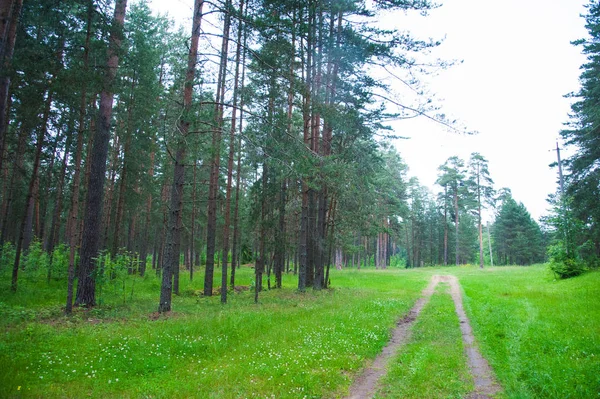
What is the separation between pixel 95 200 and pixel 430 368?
10.3 meters

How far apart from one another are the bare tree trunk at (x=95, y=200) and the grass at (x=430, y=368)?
915cm

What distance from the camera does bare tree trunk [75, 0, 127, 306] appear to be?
35.3 ft

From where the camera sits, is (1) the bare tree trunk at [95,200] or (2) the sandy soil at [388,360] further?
(1) the bare tree trunk at [95,200]

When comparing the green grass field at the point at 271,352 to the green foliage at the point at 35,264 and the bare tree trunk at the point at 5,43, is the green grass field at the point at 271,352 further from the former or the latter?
the bare tree trunk at the point at 5,43

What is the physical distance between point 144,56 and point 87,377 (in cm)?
1530

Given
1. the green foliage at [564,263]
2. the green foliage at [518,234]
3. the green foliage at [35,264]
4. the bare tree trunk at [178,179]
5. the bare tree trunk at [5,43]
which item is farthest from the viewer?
the green foliage at [518,234]


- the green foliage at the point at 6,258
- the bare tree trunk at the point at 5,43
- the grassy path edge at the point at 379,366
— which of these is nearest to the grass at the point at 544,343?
the grassy path edge at the point at 379,366

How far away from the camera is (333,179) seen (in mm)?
13016

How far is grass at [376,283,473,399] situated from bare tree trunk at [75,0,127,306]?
9.15 m

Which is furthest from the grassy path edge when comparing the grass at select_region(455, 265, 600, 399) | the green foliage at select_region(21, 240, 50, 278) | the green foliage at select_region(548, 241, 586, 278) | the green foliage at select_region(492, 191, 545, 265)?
the green foliage at select_region(492, 191, 545, 265)

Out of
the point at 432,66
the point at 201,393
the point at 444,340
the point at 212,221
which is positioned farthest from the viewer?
the point at 212,221

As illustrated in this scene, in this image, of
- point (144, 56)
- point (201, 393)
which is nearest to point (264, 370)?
point (201, 393)

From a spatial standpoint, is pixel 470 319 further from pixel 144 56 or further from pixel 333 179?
pixel 144 56

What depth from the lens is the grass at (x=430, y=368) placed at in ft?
18.0
